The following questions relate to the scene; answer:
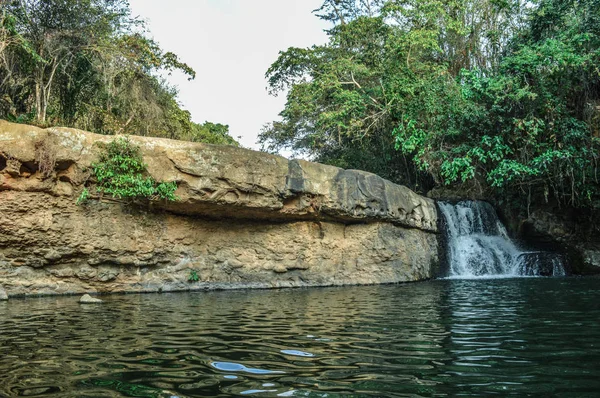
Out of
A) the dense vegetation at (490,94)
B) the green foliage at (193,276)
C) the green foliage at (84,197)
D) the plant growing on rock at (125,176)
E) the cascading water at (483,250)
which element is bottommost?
the green foliage at (193,276)

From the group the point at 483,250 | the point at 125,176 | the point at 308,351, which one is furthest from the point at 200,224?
the point at 483,250

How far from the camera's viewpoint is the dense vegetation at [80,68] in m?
14.2

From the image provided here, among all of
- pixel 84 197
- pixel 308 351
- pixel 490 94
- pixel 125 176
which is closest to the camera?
pixel 308 351

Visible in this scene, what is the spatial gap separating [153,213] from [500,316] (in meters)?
9.07

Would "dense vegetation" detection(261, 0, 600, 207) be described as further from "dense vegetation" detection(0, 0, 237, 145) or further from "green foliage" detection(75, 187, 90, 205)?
"green foliage" detection(75, 187, 90, 205)

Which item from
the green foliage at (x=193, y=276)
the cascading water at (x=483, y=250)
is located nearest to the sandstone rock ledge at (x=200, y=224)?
the green foliage at (x=193, y=276)

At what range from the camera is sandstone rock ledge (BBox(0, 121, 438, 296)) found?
10984 millimetres

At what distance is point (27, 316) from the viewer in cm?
712

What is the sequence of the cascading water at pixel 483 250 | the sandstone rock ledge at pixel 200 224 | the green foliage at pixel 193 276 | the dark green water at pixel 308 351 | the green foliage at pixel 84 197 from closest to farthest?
1. the dark green water at pixel 308 351
2. the sandstone rock ledge at pixel 200 224
3. the green foliage at pixel 84 197
4. the green foliage at pixel 193 276
5. the cascading water at pixel 483 250

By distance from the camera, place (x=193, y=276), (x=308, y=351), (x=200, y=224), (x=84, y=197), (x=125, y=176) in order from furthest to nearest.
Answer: (x=200, y=224)
(x=193, y=276)
(x=125, y=176)
(x=84, y=197)
(x=308, y=351)

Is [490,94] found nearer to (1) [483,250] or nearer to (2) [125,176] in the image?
(1) [483,250]

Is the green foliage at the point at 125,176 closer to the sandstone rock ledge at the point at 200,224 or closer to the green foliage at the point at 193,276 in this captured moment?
the sandstone rock ledge at the point at 200,224

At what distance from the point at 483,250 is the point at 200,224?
395 inches

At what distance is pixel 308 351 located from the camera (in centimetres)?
441
